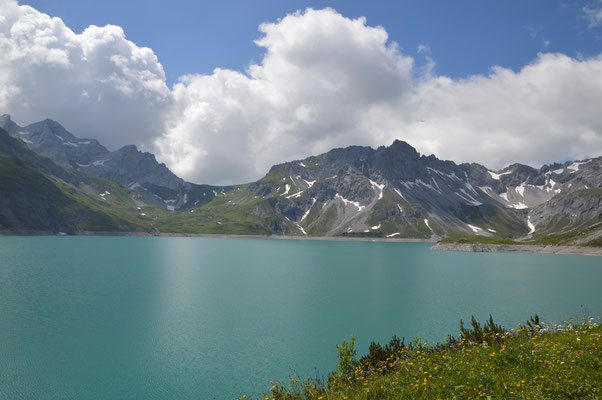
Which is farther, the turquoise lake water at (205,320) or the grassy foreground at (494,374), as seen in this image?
the turquoise lake water at (205,320)

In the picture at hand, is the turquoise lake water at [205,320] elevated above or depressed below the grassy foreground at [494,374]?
below

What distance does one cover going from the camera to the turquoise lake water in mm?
27141

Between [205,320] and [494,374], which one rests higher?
[494,374]

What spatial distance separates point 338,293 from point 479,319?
25.5 m

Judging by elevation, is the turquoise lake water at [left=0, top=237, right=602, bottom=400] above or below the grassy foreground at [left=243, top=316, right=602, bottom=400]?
below

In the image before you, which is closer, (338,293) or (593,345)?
(593,345)

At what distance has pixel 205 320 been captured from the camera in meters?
43.9

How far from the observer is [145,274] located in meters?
81.8

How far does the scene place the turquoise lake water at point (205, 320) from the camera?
27141 millimetres

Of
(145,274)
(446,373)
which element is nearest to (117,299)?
(145,274)

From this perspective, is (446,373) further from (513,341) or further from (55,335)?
(55,335)

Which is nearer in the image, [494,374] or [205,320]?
[494,374]

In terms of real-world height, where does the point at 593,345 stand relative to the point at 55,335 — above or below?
above

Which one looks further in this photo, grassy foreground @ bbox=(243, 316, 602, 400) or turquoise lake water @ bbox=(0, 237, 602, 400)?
turquoise lake water @ bbox=(0, 237, 602, 400)
